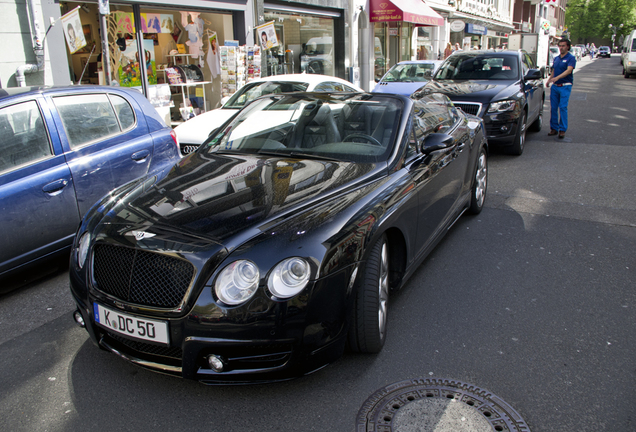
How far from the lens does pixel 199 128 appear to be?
7.72 metres

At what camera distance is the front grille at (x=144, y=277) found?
2547 millimetres

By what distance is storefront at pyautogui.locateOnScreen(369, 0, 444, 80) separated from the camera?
19.3m

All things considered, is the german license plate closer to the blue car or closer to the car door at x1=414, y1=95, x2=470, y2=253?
the blue car

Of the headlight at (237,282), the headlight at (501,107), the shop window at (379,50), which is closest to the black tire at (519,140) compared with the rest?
the headlight at (501,107)

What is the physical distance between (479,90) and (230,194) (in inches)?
279

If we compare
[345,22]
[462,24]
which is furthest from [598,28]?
[345,22]

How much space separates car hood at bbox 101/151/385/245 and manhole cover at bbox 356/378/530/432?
3.51 ft

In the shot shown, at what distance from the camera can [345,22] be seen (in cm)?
1817

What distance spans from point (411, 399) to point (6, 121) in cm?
365

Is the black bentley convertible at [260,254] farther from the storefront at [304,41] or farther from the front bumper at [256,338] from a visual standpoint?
the storefront at [304,41]

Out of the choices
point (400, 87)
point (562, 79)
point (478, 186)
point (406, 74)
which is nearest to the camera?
point (478, 186)

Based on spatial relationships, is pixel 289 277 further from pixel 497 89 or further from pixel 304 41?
pixel 304 41

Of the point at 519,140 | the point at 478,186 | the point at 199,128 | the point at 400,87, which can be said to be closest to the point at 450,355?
the point at 478,186

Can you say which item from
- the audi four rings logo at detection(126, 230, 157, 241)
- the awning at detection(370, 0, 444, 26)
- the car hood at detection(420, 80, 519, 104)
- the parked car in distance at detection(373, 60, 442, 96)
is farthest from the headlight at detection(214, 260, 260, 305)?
the awning at detection(370, 0, 444, 26)
